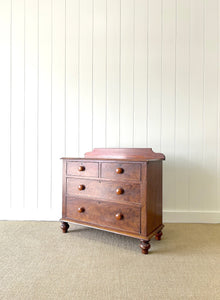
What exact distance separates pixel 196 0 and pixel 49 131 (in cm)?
236

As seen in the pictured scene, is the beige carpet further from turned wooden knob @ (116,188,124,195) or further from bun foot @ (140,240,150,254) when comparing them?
turned wooden knob @ (116,188,124,195)

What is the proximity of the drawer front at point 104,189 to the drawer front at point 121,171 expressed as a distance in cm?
6

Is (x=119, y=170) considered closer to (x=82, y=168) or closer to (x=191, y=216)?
(x=82, y=168)

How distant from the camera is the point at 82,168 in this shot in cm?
199

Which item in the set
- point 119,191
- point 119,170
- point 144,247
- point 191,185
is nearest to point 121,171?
point 119,170

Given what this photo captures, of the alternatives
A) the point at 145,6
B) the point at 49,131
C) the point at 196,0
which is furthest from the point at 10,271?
the point at 196,0

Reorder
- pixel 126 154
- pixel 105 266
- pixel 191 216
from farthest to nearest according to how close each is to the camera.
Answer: pixel 191 216
pixel 126 154
pixel 105 266

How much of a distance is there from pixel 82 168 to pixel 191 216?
1439 mm

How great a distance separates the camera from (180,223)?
7.77ft

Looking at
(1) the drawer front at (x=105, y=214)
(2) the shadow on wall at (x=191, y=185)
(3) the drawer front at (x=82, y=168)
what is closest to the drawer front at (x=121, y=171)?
(3) the drawer front at (x=82, y=168)

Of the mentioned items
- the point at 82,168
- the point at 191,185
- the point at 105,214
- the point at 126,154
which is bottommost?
the point at 105,214

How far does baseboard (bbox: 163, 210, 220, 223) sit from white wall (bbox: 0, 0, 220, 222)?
1 cm

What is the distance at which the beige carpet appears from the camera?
119 centimetres

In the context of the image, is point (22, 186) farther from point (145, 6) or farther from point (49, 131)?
point (145, 6)
